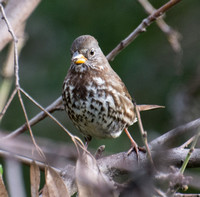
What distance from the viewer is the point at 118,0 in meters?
7.18

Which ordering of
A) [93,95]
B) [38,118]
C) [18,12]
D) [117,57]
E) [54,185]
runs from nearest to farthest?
[54,185]
[18,12]
[38,118]
[93,95]
[117,57]

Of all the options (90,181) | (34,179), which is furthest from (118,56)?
(90,181)

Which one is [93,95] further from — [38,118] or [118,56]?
[118,56]

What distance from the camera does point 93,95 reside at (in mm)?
4125

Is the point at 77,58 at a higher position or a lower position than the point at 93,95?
higher

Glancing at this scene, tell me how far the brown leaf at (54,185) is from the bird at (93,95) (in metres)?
1.64

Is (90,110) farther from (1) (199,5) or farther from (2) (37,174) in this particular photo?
(1) (199,5)

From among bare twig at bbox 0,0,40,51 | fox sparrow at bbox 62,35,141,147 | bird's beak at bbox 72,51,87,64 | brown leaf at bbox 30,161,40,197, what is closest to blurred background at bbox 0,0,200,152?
fox sparrow at bbox 62,35,141,147

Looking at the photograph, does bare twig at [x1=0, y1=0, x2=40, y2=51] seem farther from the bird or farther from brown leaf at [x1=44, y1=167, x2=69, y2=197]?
brown leaf at [x1=44, y1=167, x2=69, y2=197]

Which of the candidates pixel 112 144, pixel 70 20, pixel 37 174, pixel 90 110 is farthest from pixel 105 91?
pixel 70 20

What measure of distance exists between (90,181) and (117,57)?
4.91 metres

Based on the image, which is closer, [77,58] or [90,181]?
[90,181]

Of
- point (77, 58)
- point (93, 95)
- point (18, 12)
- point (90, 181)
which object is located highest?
point (18, 12)

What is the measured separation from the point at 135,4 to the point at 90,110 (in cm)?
342
